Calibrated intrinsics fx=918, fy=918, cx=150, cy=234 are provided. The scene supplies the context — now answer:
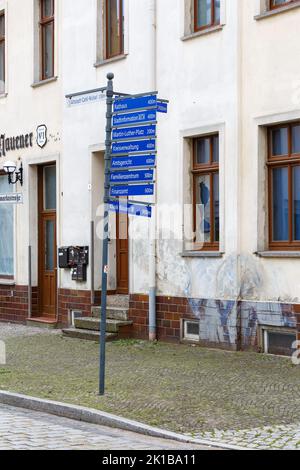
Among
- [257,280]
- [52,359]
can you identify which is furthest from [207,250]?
[52,359]

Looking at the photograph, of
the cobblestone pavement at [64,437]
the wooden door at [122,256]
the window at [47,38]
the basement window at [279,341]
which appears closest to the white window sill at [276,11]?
the basement window at [279,341]

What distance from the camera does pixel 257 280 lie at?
14.2 m

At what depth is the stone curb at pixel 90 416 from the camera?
A: 8.49 meters

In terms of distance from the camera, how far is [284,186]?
46.4ft

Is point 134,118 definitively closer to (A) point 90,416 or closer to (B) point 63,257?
(A) point 90,416

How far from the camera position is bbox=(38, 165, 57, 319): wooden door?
1981 centimetres

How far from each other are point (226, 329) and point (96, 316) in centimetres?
379

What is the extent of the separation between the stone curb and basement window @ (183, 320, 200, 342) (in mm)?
4933

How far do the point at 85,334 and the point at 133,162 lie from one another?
6.71 m

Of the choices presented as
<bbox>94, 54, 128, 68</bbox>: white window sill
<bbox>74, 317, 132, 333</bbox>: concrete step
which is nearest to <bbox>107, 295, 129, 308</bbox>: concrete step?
<bbox>74, 317, 132, 333</bbox>: concrete step

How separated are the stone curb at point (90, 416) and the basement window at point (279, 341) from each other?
178 inches

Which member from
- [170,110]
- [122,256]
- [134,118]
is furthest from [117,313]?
[134,118]

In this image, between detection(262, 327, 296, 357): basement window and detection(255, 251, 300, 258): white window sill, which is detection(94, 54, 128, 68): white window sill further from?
detection(262, 327, 296, 357): basement window

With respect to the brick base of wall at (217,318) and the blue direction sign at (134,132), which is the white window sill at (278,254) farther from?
the blue direction sign at (134,132)
